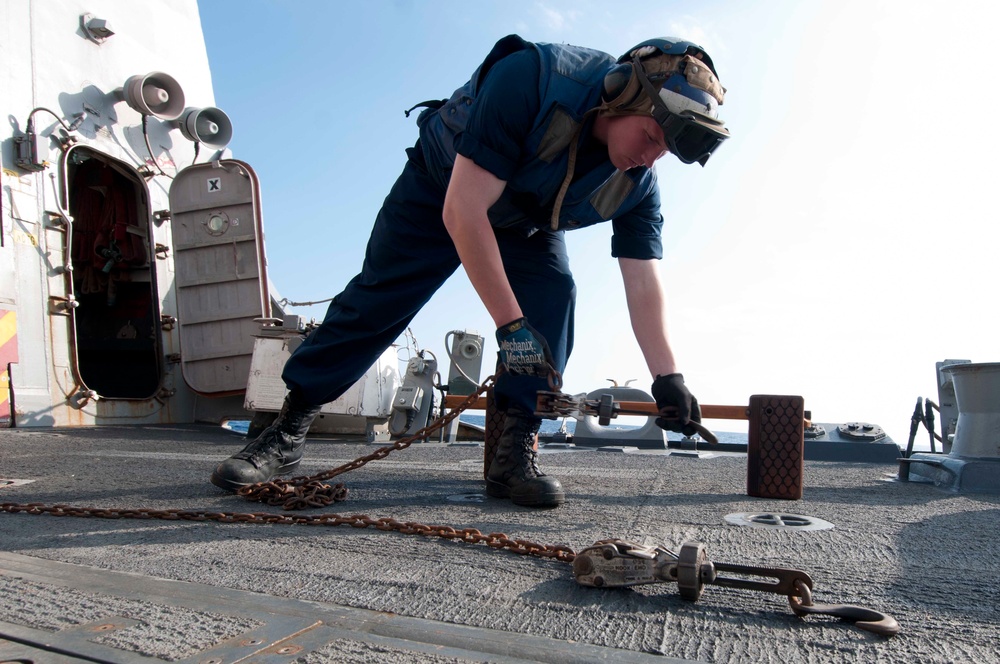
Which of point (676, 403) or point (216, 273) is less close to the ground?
point (216, 273)

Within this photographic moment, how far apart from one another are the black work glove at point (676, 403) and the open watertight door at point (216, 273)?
5169mm

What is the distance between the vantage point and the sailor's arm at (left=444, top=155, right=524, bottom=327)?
181cm

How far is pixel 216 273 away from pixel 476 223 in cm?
547

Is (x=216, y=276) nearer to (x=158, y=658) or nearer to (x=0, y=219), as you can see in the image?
(x=0, y=219)

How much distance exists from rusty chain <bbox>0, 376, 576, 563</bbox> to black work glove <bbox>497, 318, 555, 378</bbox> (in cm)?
48

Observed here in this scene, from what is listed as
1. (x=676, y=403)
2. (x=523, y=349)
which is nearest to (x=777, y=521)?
(x=676, y=403)

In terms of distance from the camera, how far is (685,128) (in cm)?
174

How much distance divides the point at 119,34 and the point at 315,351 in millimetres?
5672

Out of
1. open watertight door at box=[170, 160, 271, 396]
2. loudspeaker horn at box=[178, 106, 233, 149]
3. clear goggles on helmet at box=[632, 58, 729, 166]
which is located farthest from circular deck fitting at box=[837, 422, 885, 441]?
loudspeaker horn at box=[178, 106, 233, 149]

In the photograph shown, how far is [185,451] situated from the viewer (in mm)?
3834

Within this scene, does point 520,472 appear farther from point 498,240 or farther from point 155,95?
point 155,95

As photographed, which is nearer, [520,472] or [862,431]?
[520,472]

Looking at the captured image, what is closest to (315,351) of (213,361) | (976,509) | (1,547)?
(1,547)

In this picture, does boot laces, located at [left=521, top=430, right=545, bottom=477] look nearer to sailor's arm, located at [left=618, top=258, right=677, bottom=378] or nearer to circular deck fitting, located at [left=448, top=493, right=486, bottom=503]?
circular deck fitting, located at [left=448, top=493, right=486, bottom=503]
